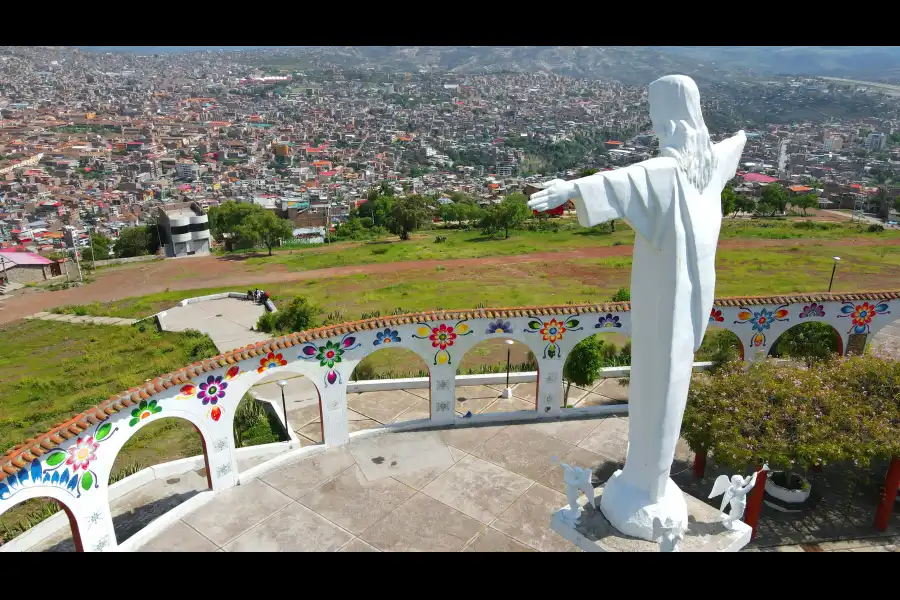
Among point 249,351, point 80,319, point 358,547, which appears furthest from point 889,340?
point 80,319

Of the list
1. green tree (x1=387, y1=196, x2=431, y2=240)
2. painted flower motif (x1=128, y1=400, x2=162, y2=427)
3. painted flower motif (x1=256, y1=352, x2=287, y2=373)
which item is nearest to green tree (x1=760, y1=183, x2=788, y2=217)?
green tree (x1=387, y1=196, x2=431, y2=240)

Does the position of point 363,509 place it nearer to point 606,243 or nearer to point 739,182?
point 606,243

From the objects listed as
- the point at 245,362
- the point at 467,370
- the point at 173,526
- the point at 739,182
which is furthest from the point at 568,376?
the point at 739,182

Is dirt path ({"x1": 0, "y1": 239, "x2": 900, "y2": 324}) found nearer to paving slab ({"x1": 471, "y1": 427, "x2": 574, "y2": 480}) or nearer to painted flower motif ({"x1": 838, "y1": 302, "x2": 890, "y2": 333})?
painted flower motif ({"x1": 838, "y1": 302, "x2": 890, "y2": 333})

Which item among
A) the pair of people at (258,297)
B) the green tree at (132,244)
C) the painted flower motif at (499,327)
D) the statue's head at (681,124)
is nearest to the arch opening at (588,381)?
the painted flower motif at (499,327)

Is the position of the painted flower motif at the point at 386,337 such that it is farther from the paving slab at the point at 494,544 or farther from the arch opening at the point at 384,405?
the paving slab at the point at 494,544

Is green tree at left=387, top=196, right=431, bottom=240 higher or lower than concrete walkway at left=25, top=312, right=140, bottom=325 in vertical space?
higher
